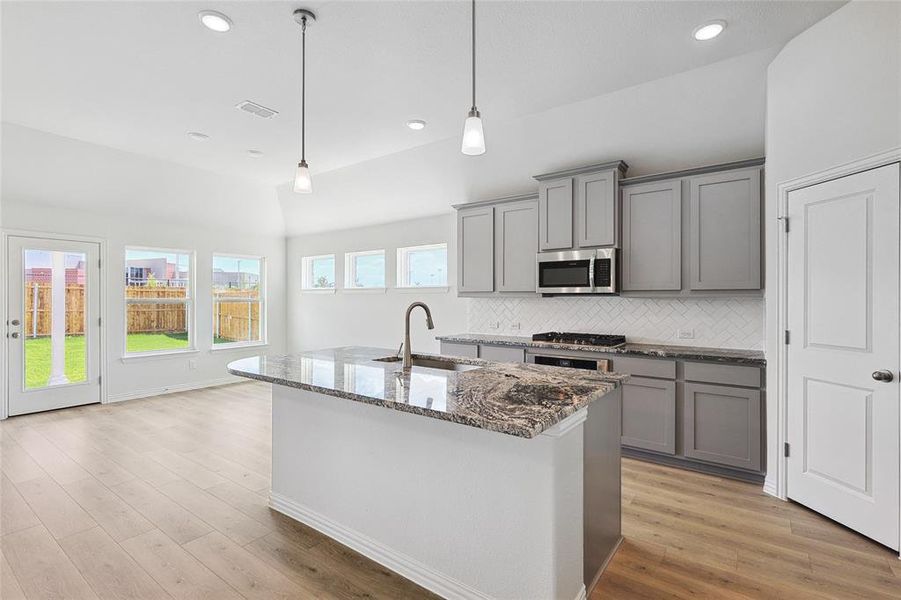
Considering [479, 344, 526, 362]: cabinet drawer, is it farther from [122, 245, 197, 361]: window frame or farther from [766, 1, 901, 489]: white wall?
[122, 245, 197, 361]: window frame

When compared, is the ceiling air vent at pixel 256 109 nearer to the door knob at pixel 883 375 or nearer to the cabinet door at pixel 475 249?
the cabinet door at pixel 475 249

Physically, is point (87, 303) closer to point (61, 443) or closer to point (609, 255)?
point (61, 443)

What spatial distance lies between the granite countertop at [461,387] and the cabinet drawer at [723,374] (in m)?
1.44

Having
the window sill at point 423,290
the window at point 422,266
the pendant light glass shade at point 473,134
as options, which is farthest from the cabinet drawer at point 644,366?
the window at point 422,266

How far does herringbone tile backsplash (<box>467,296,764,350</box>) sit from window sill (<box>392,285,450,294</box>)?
47cm

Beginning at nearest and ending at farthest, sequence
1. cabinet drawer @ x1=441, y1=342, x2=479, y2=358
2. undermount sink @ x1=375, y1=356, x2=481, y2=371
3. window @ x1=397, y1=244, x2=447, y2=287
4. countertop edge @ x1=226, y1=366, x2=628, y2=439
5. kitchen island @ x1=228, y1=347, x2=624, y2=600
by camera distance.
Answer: countertop edge @ x1=226, y1=366, x2=628, y2=439 < kitchen island @ x1=228, y1=347, x2=624, y2=600 < undermount sink @ x1=375, y1=356, x2=481, y2=371 < cabinet drawer @ x1=441, y1=342, x2=479, y2=358 < window @ x1=397, y1=244, x2=447, y2=287

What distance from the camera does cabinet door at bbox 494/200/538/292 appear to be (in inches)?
177

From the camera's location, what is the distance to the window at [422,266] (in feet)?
18.9

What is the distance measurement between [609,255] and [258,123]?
3.42m

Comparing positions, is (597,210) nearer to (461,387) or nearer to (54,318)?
(461,387)

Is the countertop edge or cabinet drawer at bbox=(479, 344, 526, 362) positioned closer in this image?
the countertop edge

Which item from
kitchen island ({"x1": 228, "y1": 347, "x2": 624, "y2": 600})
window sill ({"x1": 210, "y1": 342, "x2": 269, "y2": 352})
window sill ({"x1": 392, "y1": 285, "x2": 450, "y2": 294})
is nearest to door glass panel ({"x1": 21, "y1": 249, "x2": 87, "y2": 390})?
window sill ({"x1": 210, "y1": 342, "x2": 269, "y2": 352})

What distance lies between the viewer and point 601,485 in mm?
2135

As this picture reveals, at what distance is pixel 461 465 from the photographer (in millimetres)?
1936
